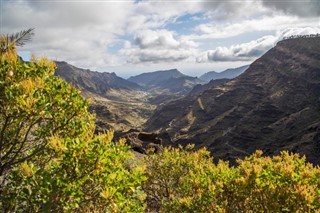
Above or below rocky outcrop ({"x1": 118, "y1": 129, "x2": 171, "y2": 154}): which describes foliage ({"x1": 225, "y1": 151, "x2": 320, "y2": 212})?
above

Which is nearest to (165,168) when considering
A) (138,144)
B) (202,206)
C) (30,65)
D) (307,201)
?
(202,206)

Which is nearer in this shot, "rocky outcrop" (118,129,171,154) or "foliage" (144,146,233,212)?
"foliage" (144,146,233,212)

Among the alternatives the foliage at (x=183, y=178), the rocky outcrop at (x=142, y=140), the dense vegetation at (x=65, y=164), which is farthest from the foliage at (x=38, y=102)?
the rocky outcrop at (x=142, y=140)

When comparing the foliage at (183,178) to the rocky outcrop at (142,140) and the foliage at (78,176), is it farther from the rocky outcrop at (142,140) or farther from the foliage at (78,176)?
the rocky outcrop at (142,140)

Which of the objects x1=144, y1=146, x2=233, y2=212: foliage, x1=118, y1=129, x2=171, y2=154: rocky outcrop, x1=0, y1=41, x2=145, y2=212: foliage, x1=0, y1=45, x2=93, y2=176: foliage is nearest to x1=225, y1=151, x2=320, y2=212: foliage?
x1=144, y1=146, x2=233, y2=212: foliage

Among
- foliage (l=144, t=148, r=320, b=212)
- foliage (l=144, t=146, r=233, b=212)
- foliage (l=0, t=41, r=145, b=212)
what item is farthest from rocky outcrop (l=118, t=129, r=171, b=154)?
foliage (l=0, t=41, r=145, b=212)

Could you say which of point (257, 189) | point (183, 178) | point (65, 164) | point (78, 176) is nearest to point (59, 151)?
point (65, 164)

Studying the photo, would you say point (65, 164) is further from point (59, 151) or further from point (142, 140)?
point (142, 140)

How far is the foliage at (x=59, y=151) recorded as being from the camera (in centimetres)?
989

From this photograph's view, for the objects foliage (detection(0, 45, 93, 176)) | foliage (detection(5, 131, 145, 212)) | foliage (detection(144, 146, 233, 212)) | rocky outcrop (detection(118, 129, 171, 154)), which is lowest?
rocky outcrop (detection(118, 129, 171, 154))

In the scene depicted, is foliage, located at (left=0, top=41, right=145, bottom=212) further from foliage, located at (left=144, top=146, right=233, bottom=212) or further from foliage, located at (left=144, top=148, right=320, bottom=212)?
foliage, located at (left=144, top=146, right=233, bottom=212)

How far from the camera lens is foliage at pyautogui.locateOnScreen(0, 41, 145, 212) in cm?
989

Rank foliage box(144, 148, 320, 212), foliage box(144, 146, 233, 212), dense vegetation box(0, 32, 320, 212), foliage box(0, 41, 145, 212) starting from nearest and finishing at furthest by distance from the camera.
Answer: foliage box(0, 41, 145, 212) → dense vegetation box(0, 32, 320, 212) → foliage box(144, 148, 320, 212) → foliage box(144, 146, 233, 212)

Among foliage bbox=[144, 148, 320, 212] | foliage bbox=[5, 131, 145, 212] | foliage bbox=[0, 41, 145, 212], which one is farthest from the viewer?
foliage bbox=[144, 148, 320, 212]
